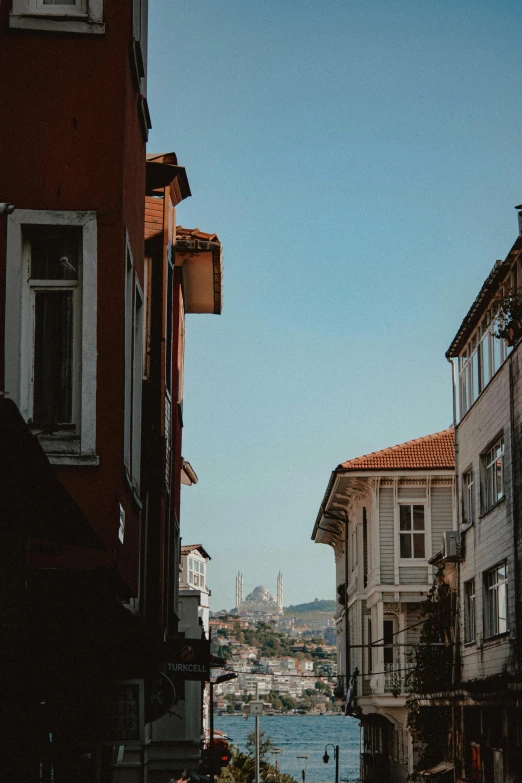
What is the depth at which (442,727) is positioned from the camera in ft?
107

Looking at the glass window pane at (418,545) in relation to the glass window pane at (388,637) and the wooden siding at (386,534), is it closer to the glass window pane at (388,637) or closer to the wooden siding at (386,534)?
the wooden siding at (386,534)

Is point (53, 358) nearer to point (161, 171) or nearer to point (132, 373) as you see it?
point (132, 373)

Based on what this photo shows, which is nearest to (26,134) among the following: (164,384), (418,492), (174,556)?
(164,384)

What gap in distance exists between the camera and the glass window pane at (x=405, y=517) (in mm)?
40463

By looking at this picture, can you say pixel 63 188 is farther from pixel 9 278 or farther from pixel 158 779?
pixel 158 779

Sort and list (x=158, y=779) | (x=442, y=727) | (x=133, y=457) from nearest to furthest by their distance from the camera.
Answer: (x=133, y=457), (x=158, y=779), (x=442, y=727)

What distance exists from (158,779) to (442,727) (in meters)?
13.4

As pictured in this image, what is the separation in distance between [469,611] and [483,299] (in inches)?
308

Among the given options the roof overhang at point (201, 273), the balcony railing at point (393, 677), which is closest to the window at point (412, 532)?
the balcony railing at point (393, 677)

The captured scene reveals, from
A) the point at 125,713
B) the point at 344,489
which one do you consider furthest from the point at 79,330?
the point at 344,489

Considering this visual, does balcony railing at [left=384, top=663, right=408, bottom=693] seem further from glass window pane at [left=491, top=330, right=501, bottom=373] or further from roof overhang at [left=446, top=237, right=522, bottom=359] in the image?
glass window pane at [left=491, top=330, right=501, bottom=373]

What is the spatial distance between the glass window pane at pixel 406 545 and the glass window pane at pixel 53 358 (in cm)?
3174

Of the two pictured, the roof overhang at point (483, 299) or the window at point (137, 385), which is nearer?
the window at point (137, 385)

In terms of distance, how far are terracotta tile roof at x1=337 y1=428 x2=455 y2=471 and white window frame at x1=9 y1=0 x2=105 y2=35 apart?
30.9 metres
